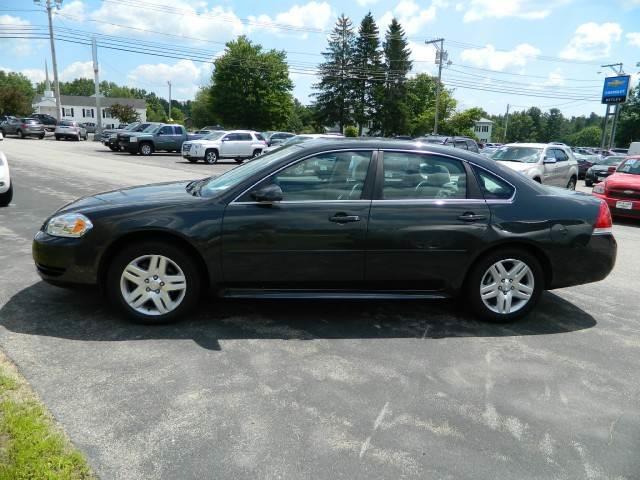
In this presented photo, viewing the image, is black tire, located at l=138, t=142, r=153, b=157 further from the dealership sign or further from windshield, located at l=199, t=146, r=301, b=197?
the dealership sign

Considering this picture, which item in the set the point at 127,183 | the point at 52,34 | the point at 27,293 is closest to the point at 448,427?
the point at 27,293

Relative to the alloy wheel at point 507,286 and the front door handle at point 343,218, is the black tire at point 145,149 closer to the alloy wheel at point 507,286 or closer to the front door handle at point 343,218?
the front door handle at point 343,218

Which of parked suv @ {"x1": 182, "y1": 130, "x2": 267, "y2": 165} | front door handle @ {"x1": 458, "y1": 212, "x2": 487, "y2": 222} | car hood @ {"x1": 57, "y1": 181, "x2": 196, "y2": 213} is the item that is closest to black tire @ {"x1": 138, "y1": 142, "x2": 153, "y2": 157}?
parked suv @ {"x1": 182, "y1": 130, "x2": 267, "y2": 165}

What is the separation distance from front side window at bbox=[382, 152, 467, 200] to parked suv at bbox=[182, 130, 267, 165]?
2160 cm

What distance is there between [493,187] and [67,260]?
3661 millimetres

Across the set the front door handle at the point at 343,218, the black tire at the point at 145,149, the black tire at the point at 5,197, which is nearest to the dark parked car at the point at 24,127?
the black tire at the point at 145,149

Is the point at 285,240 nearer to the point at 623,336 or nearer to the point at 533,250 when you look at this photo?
A: the point at 533,250

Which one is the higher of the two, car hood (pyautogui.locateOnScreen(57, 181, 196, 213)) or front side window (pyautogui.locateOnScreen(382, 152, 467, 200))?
front side window (pyautogui.locateOnScreen(382, 152, 467, 200))

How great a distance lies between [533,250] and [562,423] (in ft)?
6.23

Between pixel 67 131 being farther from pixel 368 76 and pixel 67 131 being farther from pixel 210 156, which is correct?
pixel 368 76

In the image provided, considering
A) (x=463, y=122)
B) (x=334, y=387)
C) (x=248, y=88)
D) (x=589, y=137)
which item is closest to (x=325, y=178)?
(x=334, y=387)

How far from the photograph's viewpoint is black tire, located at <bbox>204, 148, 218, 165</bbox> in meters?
25.0

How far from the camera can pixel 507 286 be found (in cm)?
456

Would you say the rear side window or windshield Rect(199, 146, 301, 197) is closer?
windshield Rect(199, 146, 301, 197)
